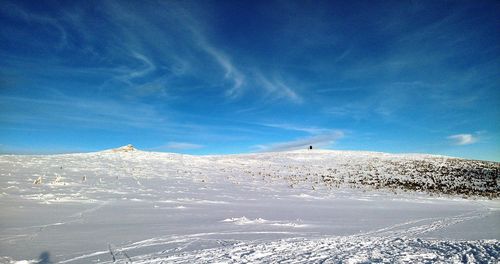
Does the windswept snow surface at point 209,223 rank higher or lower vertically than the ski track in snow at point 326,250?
higher

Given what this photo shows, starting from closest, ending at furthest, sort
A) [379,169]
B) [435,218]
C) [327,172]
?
[435,218]
[327,172]
[379,169]

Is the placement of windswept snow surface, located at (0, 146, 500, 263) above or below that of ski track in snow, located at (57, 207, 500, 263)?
above

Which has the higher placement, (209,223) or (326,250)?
(209,223)

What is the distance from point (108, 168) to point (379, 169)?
84.2ft

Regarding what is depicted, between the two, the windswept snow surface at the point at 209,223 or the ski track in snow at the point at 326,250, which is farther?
the windswept snow surface at the point at 209,223

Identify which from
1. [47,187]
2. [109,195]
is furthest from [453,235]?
[47,187]

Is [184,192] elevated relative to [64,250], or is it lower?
elevated

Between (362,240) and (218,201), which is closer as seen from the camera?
(362,240)

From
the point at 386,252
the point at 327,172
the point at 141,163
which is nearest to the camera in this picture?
the point at 386,252

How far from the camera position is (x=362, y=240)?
7.50m

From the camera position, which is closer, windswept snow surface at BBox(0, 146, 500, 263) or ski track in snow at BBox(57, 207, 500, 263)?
ski track in snow at BBox(57, 207, 500, 263)

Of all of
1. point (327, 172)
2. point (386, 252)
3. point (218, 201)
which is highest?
point (327, 172)

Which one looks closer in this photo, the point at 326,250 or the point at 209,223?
the point at 326,250

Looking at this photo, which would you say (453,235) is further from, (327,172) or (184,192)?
(327,172)
